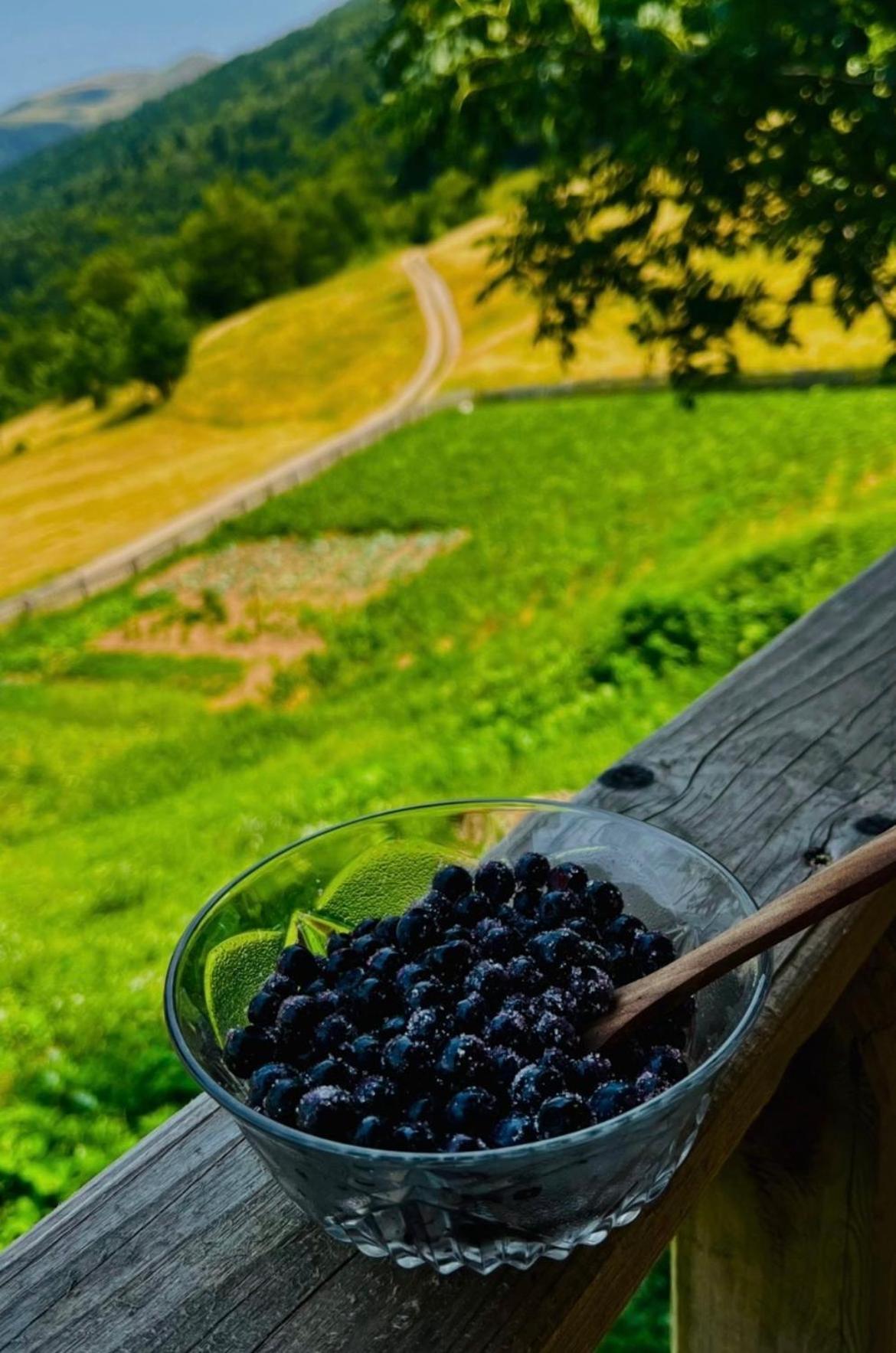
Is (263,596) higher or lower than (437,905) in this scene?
lower

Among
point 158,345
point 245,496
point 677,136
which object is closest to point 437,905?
point 677,136

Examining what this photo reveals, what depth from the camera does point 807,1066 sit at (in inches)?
44.4

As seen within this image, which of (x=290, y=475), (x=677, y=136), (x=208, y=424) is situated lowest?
(x=290, y=475)

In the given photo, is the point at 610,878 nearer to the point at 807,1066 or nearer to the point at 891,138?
the point at 807,1066

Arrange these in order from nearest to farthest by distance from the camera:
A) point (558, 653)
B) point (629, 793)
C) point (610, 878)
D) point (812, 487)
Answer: point (610, 878) → point (629, 793) → point (558, 653) → point (812, 487)

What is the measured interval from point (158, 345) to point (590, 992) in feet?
120

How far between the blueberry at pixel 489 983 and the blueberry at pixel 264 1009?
0.47ft

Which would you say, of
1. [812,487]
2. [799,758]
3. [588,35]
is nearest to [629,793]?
[799,758]

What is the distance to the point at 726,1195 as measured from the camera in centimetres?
115

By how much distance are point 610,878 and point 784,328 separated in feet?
10.5

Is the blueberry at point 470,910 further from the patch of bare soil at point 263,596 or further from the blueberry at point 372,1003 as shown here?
the patch of bare soil at point 263,596

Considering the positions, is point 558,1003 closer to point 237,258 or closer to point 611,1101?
point 611,1101

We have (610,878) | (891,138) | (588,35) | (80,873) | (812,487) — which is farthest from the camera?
A: (812,487)

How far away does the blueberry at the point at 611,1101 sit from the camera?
0.69 meters
